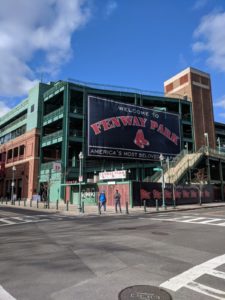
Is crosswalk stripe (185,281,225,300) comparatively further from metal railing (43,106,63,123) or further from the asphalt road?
metal railing (43,106,63,123)

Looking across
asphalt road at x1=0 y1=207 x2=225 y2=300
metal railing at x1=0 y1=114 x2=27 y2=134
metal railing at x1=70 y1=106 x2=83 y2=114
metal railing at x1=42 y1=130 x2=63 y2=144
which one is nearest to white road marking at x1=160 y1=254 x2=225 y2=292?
asphalt road at x1=0 y1=207 x2=225 y2=300

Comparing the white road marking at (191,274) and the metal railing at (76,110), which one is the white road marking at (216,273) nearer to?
the white road marking at (191,274)

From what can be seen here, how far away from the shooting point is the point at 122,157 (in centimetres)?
4416

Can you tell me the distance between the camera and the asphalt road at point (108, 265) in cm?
527

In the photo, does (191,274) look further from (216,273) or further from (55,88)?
(55,88)

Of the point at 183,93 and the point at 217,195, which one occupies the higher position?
the point at 183,93

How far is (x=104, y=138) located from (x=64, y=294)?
125 feet

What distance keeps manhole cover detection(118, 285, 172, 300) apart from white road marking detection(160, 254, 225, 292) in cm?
27

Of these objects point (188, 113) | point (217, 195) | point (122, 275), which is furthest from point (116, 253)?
point (188, 113)

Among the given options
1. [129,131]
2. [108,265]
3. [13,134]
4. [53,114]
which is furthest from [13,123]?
[108,265]

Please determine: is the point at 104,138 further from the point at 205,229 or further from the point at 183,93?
the point at 205,229

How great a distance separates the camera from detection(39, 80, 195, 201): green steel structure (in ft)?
141

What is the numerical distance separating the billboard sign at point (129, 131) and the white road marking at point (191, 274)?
34.5 m

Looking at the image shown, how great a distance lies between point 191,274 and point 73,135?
128ft
